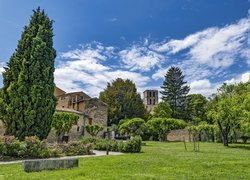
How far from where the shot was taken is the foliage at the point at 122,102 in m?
43.5

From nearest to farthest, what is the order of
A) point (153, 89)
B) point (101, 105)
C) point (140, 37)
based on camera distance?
1. point (140, 37)
2. point (101, 105)
3. point (153, 89)

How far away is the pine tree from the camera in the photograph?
51438 millimetres

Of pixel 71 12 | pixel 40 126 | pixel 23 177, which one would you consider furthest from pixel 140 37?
pixel 23 177

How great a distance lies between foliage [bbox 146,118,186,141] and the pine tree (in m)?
16.1

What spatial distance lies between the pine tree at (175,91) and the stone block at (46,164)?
1726 inches

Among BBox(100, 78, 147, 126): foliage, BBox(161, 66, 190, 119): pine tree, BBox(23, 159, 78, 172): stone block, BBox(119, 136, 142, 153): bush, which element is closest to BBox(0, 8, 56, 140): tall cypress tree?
BBox(119, 136, 142, 153): bush

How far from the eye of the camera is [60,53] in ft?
60.4

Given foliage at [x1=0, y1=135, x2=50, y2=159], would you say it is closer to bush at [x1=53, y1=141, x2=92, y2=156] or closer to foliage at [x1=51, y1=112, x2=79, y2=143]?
bush at [x1=53, y1=141, x2=92, y2=156]

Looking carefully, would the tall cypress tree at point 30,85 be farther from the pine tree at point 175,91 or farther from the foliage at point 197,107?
the pine tree at point 175,91

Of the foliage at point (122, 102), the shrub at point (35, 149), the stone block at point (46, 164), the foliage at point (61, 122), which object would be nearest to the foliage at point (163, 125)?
the foliage at point (122, 102)

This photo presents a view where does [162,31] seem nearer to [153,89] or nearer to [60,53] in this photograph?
[60,53]

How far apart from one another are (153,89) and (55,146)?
77.4m

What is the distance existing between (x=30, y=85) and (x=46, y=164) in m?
8.80

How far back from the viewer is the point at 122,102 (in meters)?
44.2
